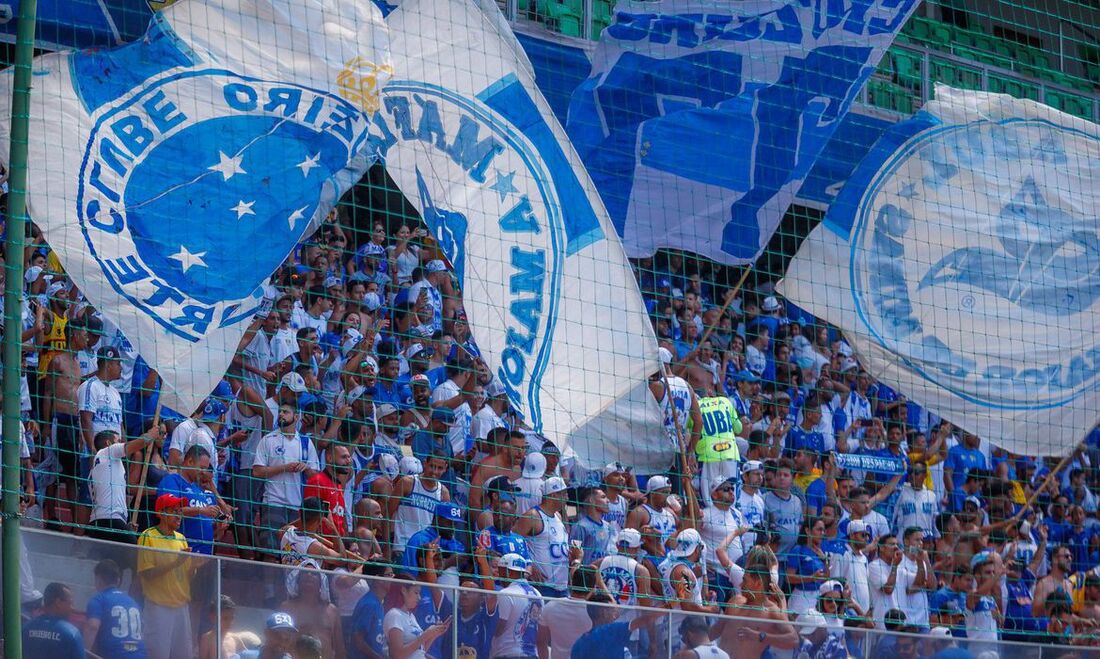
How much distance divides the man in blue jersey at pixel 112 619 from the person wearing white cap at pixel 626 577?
2.83 meters

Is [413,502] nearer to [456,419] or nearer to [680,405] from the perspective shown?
[456,419]

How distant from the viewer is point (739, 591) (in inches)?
375

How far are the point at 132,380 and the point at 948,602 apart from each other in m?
4.95

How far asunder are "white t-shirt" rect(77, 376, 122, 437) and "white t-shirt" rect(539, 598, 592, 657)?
2579 mm

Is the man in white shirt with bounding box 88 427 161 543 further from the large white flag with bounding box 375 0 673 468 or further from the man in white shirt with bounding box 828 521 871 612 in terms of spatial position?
the man in white shirt with bounding box 828 521 871 612

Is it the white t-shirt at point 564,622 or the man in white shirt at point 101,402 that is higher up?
the man in white shirt at point 101,402

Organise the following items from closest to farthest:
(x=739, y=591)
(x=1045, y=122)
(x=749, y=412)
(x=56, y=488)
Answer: (x=56, y=488) < (x=739, y=591) < (x=1045, y=122) < (x=749, y=412)

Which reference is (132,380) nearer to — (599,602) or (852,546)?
(599,602)

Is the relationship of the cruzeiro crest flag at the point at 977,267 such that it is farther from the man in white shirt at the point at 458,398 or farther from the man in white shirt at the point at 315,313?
the man in white shirt at the point at 315,313

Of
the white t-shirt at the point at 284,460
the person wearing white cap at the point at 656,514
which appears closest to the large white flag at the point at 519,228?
the person wearing white cap at the point at 656,514

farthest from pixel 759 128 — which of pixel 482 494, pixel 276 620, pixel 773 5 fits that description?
pixel 276 620

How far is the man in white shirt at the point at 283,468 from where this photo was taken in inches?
369

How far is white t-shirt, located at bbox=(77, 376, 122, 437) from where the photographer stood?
9.08 metres

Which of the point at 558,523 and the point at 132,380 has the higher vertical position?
the point at 132,380
